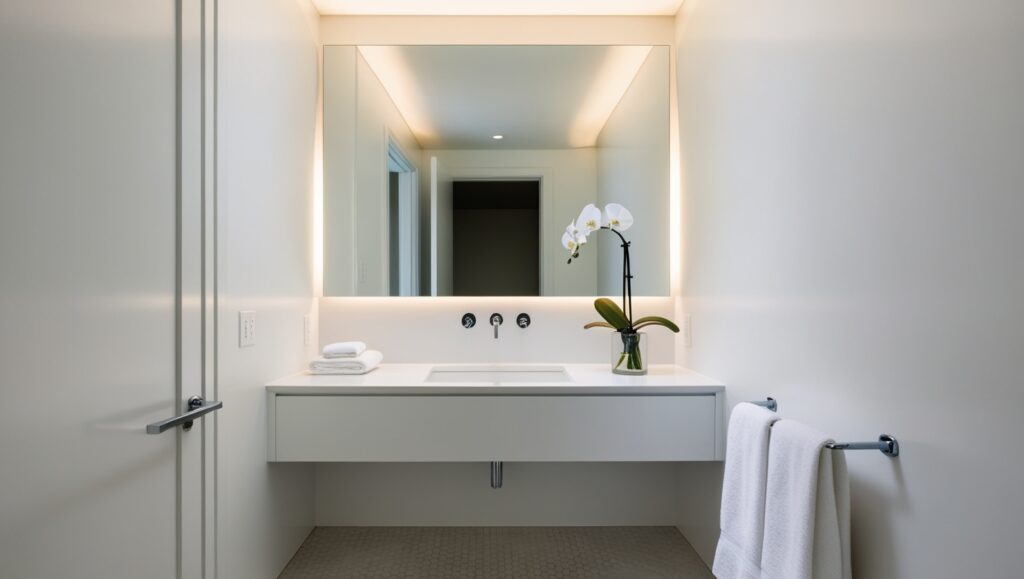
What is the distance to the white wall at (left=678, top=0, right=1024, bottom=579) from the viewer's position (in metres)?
0.84

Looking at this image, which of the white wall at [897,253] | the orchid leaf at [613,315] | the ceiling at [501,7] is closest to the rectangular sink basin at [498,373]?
the orchid leaf at [613,315]

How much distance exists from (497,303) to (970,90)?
1.78m

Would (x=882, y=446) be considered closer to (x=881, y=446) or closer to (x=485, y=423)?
(x=881, y=446)

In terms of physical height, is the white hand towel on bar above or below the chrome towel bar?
below

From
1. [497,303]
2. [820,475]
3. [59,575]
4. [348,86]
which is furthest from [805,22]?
[59,575]

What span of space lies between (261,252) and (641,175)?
155 centimetres

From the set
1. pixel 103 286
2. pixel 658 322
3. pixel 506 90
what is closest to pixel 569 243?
pixel 658 322

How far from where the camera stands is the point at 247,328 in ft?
5.33

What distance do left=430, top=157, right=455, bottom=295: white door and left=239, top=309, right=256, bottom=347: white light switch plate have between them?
866mm

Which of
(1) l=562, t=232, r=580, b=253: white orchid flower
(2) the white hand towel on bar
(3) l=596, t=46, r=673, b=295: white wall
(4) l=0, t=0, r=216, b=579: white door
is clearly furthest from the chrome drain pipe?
(2) the white hand towel on bar

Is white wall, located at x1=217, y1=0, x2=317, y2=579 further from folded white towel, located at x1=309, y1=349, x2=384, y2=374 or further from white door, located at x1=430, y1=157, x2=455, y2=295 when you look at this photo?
white door, located at x1=430, y1=157, x2=455, y2=295

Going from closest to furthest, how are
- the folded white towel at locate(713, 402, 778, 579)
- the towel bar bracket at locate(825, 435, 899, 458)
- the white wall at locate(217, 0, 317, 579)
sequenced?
the towel bar bracket at locate(825, 435, 899, 458), the folded white towel at locate(713, 402, 778, 579), the white wall at locate(217, 0, 317, 579)

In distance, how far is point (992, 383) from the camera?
842mm

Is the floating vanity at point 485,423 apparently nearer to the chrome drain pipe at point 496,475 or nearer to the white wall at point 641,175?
the chrome drain pipe at point 496,475
